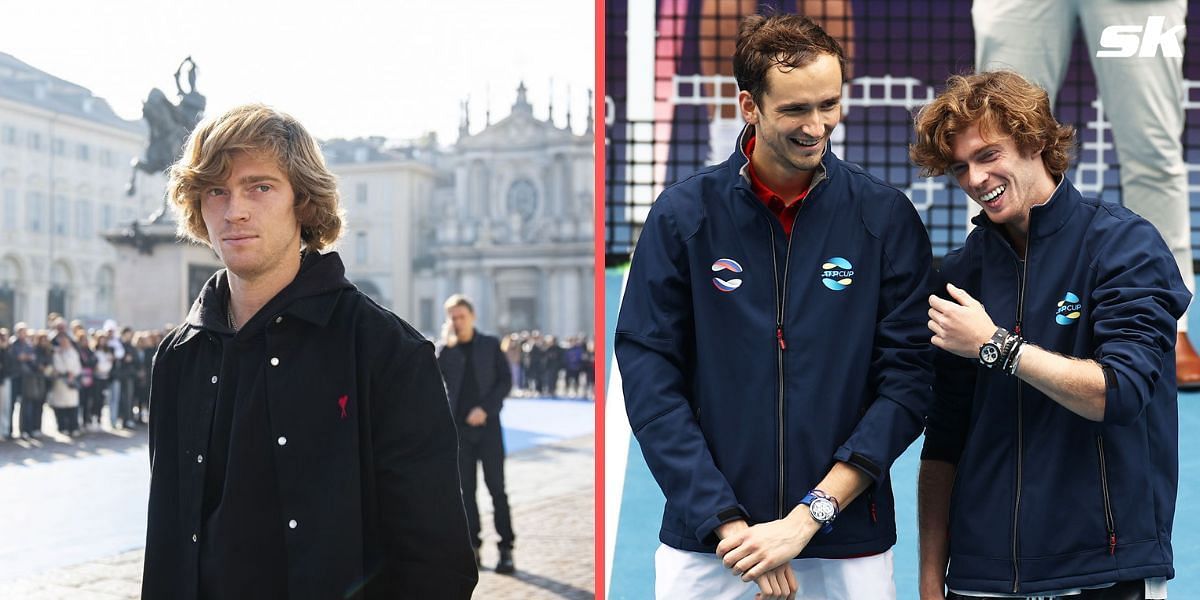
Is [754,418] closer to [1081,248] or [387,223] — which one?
[1081,248]

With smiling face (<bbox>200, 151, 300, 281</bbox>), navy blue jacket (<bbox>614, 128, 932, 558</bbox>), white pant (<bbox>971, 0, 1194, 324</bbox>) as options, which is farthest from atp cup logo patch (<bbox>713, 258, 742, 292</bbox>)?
white pant (<bbox>971, 0, 1194, 324</bbox>)

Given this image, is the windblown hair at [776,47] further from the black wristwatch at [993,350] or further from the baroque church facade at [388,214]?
the baroque church facade at [388,214]

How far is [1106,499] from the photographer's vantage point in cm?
198

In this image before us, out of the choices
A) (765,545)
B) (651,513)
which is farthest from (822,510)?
(651,513)

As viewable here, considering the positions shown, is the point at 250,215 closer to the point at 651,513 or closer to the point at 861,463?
the point at 861,463

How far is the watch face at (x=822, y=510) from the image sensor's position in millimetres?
2014

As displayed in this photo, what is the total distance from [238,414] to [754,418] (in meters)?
1.03

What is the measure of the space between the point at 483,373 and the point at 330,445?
169 inches

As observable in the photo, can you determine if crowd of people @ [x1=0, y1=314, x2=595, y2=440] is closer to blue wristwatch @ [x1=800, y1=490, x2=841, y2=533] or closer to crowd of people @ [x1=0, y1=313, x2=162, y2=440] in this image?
crowd of people @ [x1=0, y1=313, x2=162, y2=440]

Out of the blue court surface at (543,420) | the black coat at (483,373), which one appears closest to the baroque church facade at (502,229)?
the blue court surface at (543,420)

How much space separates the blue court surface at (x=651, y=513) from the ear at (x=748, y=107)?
4.02ft

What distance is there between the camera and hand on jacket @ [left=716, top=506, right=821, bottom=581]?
201 cm

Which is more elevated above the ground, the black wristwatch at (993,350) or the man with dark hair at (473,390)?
the black wristwatch at (993,350)

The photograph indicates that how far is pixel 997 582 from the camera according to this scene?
205cm
